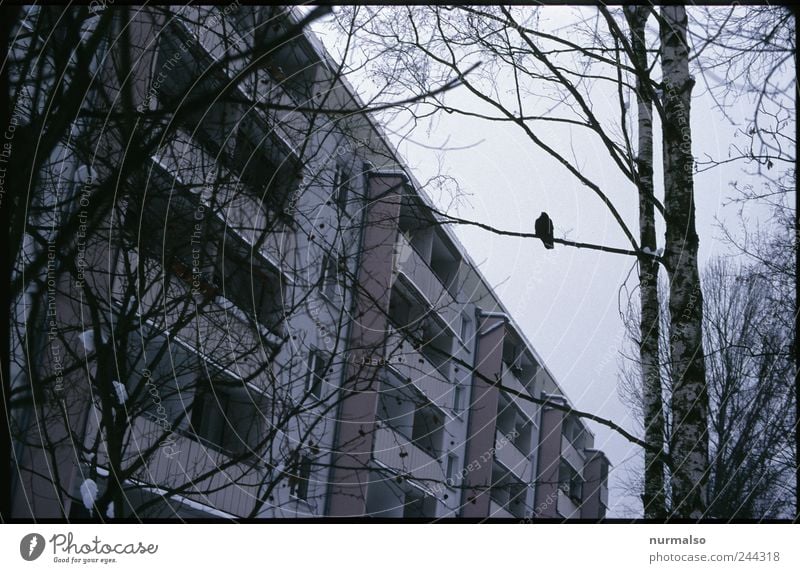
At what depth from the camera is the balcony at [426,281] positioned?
482cm

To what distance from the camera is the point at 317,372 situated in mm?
4535

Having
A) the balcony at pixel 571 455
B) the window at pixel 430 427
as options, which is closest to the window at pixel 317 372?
the window at pixel 430 427

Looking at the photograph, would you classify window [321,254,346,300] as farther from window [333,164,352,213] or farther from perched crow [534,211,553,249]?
perched crow [534,211,553,249]

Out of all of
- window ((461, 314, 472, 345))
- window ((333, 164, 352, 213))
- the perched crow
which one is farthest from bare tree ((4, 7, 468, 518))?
the perched crow

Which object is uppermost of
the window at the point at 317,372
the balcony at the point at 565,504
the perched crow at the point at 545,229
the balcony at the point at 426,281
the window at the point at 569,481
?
the perched crow at the point at 545,229

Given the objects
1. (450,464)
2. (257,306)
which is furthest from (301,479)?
(450,464)

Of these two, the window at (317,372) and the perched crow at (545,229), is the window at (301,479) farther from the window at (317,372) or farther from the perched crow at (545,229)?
the perched crow at (545,229)

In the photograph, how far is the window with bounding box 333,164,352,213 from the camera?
4648 millimetres

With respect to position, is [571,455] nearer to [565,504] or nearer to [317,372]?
[565,504]

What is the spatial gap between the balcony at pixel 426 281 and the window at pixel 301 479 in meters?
1.14

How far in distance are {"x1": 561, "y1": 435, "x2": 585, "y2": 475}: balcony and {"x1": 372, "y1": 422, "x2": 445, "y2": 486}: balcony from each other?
78cm
